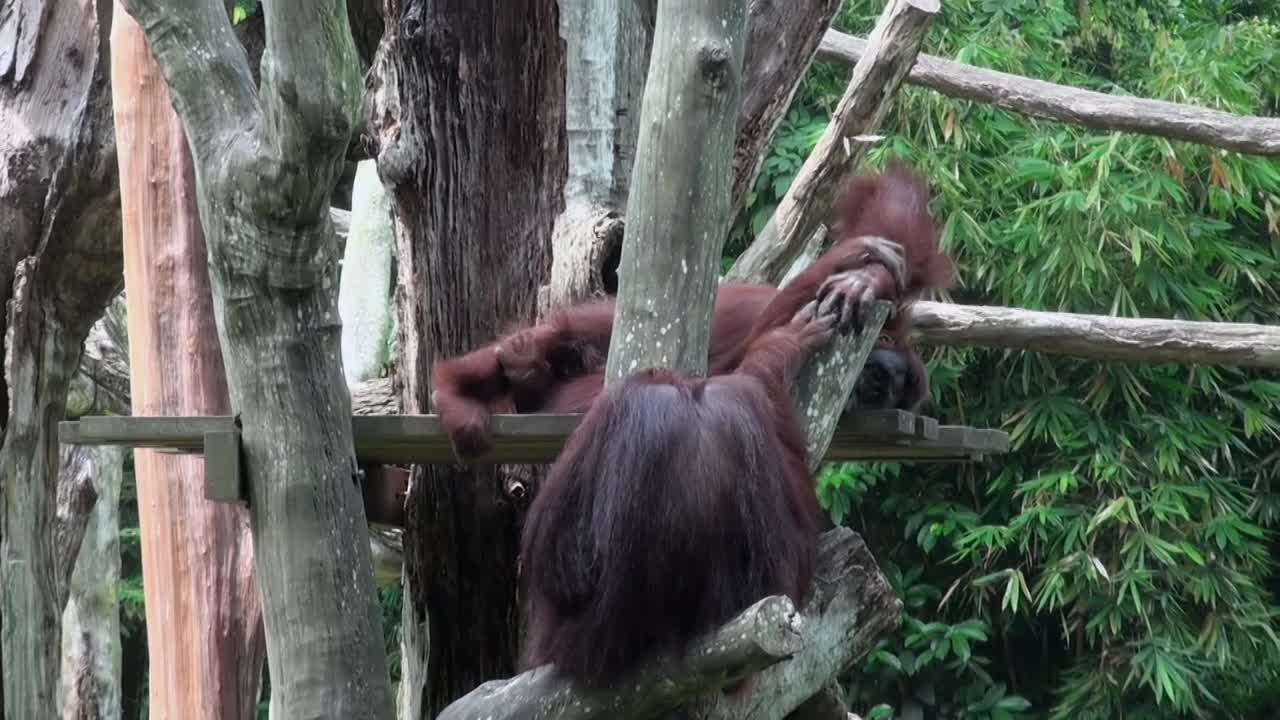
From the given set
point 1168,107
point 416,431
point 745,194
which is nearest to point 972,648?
point 1168,107

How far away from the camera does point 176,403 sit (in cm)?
352

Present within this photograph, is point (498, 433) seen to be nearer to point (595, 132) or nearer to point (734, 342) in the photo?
point (734, 342)

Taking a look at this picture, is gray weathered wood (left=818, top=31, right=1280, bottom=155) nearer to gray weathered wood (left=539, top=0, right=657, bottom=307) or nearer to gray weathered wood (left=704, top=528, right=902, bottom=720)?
gray weathered wood (left=539, top=0, right=657, bottom=307)

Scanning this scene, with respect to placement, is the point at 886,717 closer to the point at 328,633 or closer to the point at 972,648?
the point at 972,648

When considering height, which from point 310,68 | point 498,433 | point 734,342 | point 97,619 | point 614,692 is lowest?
point 97,619

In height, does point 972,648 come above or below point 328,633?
below

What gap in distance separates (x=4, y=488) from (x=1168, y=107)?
11.5 feet

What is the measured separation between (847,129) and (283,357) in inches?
78.9

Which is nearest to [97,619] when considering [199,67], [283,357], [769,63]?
[769,63]

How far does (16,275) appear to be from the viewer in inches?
129

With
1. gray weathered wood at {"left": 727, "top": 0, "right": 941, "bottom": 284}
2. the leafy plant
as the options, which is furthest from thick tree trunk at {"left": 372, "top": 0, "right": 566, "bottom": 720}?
the leafy plant

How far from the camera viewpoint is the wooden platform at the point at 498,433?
2607mm

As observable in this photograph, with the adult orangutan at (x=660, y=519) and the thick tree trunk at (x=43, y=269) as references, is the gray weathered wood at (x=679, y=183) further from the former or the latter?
the thick tree trunk at (x=43, y=269)

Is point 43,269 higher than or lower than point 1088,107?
lower
